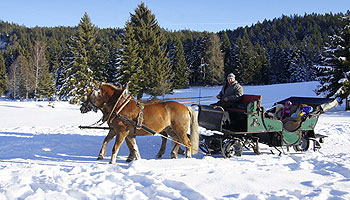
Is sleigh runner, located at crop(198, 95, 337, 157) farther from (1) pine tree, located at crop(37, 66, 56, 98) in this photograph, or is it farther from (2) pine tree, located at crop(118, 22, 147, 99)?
(1) pine tree, located at crop(37, 66, 56, 98)

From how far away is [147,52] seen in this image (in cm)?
2786

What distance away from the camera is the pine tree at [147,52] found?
27.3 metres

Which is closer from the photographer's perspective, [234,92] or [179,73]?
[234,92]

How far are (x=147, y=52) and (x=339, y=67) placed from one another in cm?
1807

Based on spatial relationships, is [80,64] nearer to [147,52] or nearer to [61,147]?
[147,52]

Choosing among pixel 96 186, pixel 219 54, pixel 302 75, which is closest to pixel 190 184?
pixel 96 186

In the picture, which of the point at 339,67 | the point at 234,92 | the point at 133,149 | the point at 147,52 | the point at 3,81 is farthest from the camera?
the point at 3,81

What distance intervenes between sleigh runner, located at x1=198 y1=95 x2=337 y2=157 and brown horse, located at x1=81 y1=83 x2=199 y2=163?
66cm

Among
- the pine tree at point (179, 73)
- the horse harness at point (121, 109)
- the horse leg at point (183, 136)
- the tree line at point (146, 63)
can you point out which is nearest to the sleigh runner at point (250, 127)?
the horse leg at point (183, 136)

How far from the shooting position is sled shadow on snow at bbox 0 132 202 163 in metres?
6.65

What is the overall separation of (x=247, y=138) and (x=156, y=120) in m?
2.61

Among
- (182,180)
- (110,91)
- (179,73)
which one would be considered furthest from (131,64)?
(182,180)

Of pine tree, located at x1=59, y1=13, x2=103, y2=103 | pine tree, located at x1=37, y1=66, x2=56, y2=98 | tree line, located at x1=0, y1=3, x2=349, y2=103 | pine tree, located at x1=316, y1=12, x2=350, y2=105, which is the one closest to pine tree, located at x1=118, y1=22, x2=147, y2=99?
tree line, located at x1=0, y1=3, x2=349, y2=103

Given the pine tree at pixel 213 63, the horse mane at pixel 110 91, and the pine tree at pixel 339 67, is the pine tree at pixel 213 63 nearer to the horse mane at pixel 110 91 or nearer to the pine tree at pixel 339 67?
the pine tree at pixel 339 67
